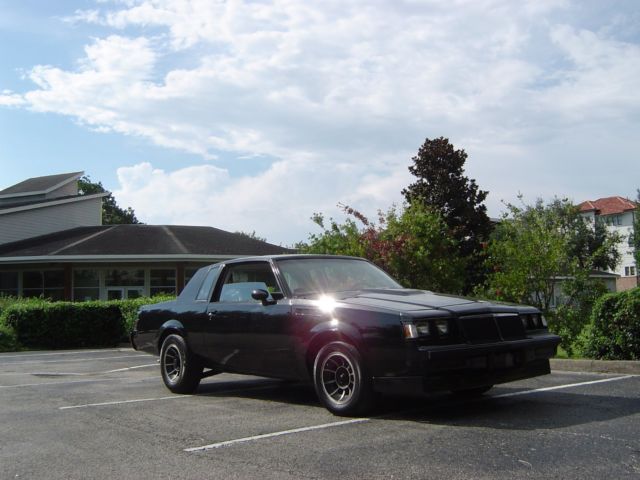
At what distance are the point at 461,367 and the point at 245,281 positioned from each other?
3.09 meters

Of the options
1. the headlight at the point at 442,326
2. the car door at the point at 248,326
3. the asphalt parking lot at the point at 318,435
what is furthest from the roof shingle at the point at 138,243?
the headlight at the point at 442,326

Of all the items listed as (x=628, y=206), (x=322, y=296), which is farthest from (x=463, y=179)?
(x=628, y=206)

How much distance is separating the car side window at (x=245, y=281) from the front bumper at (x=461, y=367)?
2.10 metres

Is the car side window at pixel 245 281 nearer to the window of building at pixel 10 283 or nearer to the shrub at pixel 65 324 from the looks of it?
the shrub at pixel 65 324

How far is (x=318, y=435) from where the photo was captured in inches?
218

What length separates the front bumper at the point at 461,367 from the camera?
18.5 feet

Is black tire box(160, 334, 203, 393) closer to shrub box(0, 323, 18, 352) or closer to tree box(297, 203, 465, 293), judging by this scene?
tree box(297, 203, 465, 293)

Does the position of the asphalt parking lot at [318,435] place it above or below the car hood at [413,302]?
below

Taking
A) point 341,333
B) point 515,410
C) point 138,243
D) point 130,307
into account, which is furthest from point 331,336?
point 138,243

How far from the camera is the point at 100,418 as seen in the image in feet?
22.2

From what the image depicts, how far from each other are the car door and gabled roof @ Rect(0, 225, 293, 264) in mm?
20652

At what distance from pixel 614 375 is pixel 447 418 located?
390 cm

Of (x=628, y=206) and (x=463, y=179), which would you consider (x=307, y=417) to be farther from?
(x=628, y=206)

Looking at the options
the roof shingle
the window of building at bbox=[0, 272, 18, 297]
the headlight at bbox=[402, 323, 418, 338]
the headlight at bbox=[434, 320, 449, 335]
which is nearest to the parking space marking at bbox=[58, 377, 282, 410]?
the headlight at bbox=[402, 323, 418, 338]
